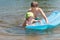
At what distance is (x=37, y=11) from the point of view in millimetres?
8578

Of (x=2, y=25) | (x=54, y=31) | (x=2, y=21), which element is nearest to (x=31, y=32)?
(x=54, y=31)

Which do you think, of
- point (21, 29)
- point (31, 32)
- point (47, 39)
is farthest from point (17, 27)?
point (47, 39)

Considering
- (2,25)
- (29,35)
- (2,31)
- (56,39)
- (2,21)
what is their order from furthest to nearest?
(2,21) < (2,25) < (2,31) < (29,35) < (56,39)

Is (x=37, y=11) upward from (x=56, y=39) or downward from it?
upward

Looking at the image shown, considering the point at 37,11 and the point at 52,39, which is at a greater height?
the point at 37,11

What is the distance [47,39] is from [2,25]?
97.8 inches

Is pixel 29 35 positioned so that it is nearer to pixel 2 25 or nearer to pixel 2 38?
pixel 2 38

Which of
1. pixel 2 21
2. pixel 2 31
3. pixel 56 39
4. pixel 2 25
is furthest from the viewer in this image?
pixel 2 21

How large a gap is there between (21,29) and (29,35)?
2.37ft

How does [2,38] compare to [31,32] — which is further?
[31,32]

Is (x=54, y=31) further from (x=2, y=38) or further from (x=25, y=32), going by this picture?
(x=2, y=38)

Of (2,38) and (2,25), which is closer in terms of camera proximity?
(2,38)

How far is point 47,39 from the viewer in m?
7.14

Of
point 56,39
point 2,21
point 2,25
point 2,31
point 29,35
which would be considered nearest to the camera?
point 56,39
